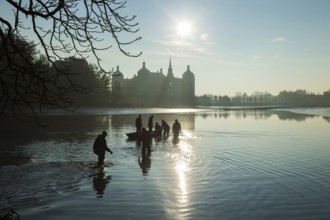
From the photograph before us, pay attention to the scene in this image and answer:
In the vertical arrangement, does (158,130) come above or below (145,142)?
above

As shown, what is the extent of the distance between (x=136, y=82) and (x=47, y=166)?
17305 cm

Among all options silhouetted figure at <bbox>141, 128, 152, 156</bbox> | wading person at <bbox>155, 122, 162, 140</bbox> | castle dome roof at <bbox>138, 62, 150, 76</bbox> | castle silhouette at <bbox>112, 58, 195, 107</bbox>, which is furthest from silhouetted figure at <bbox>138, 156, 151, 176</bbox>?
castle dome roof at <bbox>138, 62, 150, 76</bbox>

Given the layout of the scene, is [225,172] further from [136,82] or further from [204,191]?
[136,82]

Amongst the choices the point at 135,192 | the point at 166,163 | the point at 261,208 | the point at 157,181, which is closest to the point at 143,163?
the point at 166,163

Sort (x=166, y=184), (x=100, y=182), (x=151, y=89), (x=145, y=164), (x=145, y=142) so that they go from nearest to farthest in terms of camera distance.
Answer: (x=166, y=184), (x=100, y=182), (x=145, y=164), (x=145, y=142), (x=151, y=89)

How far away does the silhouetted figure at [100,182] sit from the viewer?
519 inches

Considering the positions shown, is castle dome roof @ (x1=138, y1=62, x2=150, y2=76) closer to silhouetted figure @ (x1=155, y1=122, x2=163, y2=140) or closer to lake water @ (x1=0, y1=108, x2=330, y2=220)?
silhouetted figure @ (x1=155, y1=122, x2=163, y2=140)

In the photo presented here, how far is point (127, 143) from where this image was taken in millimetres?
28938

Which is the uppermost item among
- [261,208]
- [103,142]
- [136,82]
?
[136,82]

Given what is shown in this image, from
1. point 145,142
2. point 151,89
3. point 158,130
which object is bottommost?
point 145,142

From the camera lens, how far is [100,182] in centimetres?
1472

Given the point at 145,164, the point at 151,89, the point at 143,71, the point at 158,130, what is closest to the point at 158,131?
the point at 158,130

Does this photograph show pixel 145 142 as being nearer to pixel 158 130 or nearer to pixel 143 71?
pixel 158 130

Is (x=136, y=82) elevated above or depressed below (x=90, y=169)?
above
